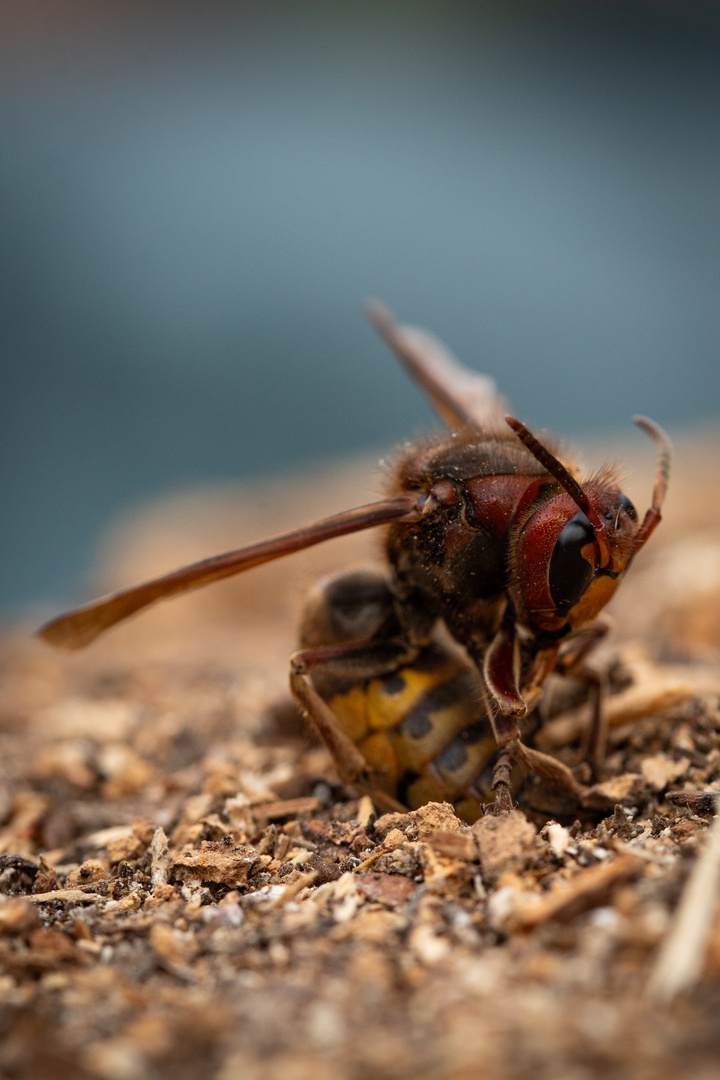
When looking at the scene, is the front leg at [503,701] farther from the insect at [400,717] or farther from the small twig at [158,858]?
the small twig at [158,858]

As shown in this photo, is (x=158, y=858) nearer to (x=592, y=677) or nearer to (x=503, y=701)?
(x=503, y=701)

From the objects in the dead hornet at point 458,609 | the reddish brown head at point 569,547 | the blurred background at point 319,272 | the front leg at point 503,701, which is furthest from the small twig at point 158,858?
the blurred background at point 319,272

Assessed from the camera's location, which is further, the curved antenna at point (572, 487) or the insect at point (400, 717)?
the insect at point (400, 717)

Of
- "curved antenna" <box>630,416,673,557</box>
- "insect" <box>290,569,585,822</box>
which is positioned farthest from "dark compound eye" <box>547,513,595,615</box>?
"insect" <box>290,569,585,822</box>

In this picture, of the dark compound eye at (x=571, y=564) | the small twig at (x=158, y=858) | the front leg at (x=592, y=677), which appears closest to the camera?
the small twig at (x=158, y=858)

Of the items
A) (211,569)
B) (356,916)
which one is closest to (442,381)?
(211,569)

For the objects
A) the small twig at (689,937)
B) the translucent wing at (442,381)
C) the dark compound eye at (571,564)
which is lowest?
the small twig at (689,937)

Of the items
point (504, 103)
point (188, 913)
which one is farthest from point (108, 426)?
point (188, 913)
